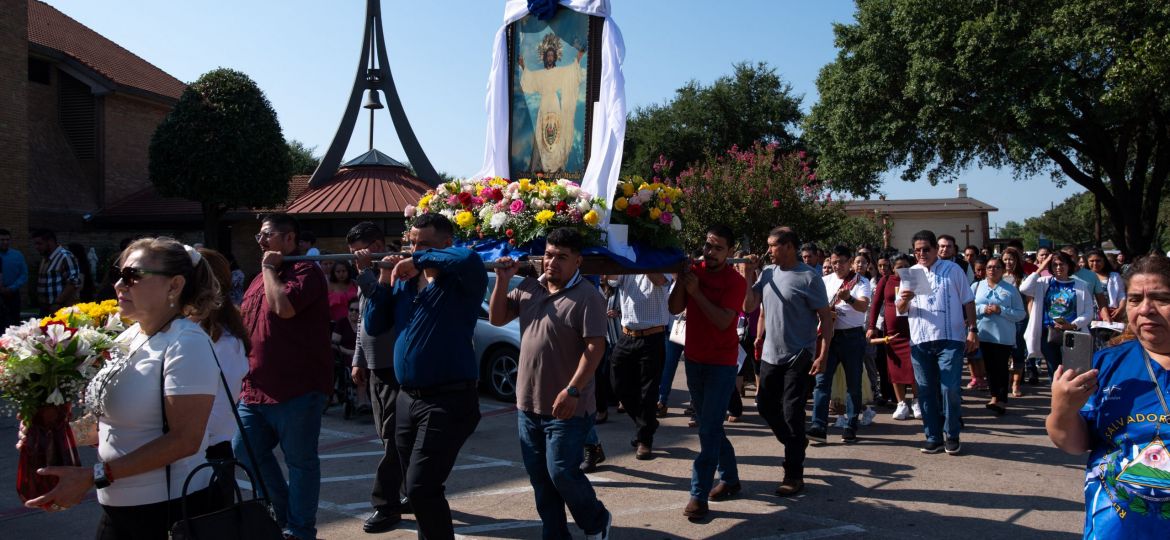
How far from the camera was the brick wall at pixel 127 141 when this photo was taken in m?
28.1

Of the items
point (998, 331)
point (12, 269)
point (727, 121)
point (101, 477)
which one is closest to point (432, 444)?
point (101, 477)

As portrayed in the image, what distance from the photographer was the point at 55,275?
471 inches

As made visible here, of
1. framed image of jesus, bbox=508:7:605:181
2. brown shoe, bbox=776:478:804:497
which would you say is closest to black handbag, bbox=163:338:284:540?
framed image of jesus, bbox=508:7:605:181

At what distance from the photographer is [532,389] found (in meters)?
5.03

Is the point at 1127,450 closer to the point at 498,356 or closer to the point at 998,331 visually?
the point at 998,331

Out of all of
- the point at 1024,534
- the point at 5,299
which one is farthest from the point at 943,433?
the point at 5,299

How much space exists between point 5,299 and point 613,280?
877cm

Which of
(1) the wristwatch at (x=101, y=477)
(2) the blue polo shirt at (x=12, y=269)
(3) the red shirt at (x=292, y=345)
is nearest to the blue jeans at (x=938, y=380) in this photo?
(3) the red shirt at (x=292, y=345)

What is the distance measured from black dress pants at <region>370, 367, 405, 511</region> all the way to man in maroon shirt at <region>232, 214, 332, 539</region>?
80 centimetres

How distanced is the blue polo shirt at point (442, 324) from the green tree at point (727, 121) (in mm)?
36158

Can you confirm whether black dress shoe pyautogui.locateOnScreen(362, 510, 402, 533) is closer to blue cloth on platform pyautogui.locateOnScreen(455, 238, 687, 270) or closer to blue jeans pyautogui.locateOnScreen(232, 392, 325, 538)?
blue jeans pyautogui.locateOnScreen(232, 392, 325, 538)

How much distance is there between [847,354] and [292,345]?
593cm

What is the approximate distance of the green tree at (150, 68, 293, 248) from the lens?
24.6m

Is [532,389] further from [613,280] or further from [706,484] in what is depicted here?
[613,280]
